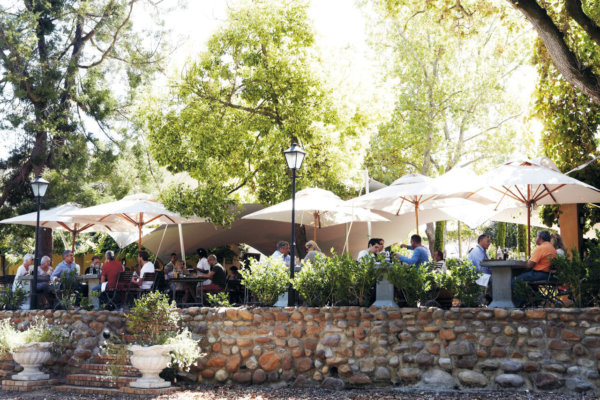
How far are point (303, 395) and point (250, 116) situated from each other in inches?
294

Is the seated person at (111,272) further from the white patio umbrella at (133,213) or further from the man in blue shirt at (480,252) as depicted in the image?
the man in blue shirt at (480,252)

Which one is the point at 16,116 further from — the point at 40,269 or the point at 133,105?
the point at 40,269

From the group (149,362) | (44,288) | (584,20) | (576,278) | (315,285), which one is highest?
(584,20)

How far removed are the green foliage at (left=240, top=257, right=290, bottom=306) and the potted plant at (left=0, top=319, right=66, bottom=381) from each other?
11.3 ft

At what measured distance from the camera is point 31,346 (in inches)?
417

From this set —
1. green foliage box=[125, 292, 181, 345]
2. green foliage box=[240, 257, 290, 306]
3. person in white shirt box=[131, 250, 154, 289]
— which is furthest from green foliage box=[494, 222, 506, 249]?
green foliage box=[125, 292, 181, 345]

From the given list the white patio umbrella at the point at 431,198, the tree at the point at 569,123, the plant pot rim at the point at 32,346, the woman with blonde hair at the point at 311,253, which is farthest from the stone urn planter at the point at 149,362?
the tree at the point at 569,123

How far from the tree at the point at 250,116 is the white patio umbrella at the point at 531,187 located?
393cm

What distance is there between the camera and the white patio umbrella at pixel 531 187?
9289 millimetres

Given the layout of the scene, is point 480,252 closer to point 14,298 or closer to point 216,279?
point 216,279

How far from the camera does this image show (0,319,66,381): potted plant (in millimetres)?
10539

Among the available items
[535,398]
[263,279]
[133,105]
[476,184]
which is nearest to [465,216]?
[476,184]

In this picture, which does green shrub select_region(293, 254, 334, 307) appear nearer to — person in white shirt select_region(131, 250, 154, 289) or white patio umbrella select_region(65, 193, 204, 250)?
person in white shirt select_region(131, 250, 154, 289)

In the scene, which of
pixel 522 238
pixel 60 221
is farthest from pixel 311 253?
pixel 522 238
